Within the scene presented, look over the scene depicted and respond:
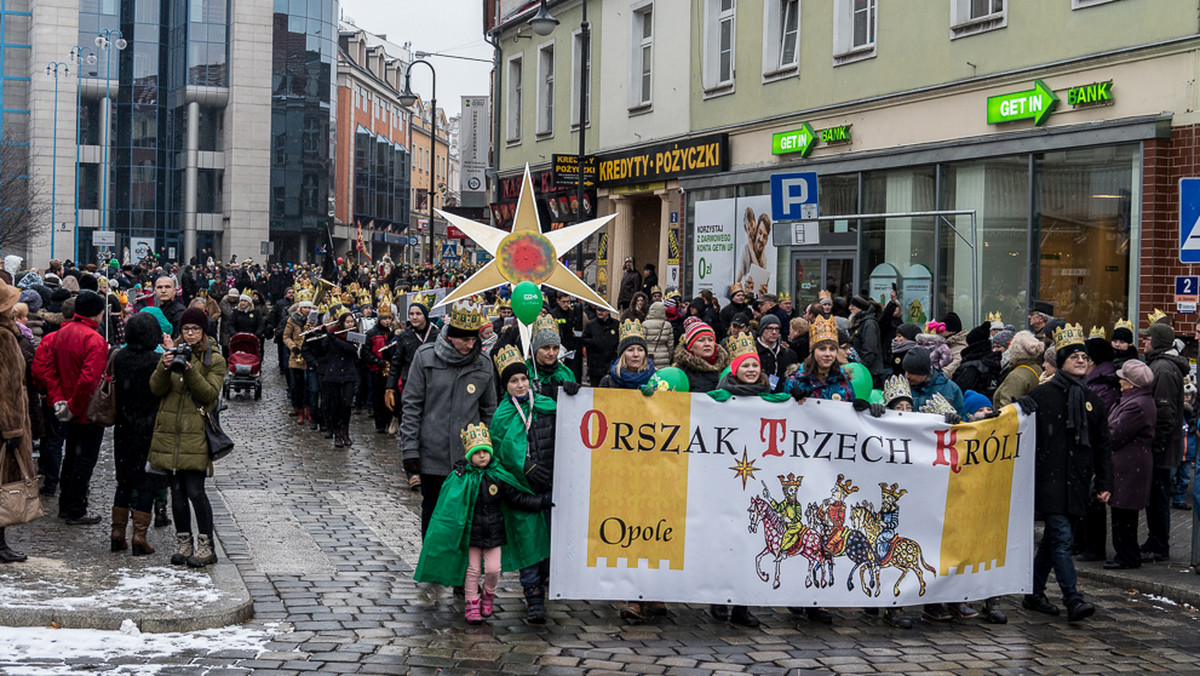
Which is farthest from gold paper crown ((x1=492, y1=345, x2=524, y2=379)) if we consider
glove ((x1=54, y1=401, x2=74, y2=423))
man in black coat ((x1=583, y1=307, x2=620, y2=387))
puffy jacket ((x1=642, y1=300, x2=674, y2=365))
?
man in black coat ((x1=583, y1=307, x2=620, y2=387))

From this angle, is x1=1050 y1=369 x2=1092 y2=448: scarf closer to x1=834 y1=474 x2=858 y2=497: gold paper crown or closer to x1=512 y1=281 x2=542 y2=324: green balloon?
x1=834 y1=474 x2=858 y2=497: gold paper crown

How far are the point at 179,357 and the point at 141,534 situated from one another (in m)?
1.41

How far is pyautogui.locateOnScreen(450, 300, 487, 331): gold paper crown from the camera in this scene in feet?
28.4

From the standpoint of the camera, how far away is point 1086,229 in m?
16.7

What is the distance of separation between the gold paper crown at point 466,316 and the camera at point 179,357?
5.95 ft

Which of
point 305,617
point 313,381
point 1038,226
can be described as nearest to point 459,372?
point 305,617

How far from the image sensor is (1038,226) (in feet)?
57.7

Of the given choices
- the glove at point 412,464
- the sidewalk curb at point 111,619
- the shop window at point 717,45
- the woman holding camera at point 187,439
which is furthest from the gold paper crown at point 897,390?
the shop window at point 717,45

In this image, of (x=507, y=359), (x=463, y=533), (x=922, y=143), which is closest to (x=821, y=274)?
(x=922, y=143)

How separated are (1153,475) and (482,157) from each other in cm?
3894

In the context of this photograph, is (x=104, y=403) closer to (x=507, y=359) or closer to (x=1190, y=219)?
(x=507, y=359)

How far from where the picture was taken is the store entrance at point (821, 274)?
2189cm

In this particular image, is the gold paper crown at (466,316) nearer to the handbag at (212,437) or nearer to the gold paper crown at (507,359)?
the gold paper crown at (507,359)

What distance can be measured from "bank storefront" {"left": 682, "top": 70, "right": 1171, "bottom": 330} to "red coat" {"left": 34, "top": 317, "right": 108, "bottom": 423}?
29.9 feet
